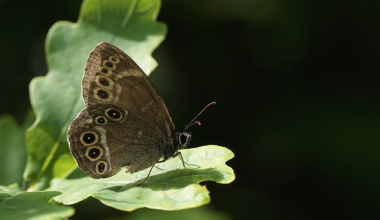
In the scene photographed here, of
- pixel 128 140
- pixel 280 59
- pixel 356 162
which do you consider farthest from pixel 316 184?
pixel 128 140

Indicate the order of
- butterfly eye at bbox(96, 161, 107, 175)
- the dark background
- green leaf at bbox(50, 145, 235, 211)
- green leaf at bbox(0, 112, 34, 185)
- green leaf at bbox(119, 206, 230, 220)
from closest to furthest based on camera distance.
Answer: green leaf at bbox(50, 145, 235, 211) → butterfly eye at bbox(96, 161, 107, 175) → green leaf at bbox(119, 206, 230, 220) → green leaf at bbox(0, 112, 34, 185) → the dark background

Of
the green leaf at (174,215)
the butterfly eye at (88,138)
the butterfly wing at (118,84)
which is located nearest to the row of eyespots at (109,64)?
the butterfly wing at (118,84)

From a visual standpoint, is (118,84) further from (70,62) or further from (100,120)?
(70,62)

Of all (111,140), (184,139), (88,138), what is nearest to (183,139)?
(184,139)

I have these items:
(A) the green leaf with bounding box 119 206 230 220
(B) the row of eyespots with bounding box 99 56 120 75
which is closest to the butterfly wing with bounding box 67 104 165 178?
(B) the row of eyespots with bounding box 99 56 120 75

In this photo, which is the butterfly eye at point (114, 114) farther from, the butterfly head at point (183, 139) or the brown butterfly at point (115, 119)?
the butterfly head at point (183, 139)

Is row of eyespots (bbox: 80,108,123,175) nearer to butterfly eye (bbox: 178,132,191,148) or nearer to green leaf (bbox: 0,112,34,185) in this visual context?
butterfly eye (bbox: 178,132,191,148)
